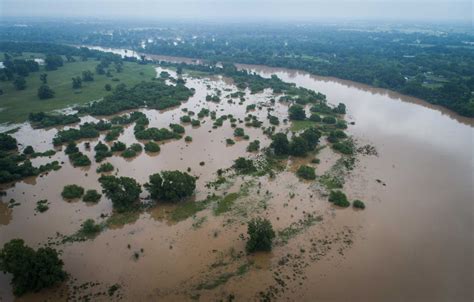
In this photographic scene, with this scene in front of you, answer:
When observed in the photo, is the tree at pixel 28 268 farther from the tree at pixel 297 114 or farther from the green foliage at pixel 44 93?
the green foliage at pixel 44 93

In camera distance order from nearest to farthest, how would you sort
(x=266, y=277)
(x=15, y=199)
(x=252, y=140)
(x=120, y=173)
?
(x=266, y=277) → (x=15, y=199) → (x=120, y=173) → (x=252, y=140)

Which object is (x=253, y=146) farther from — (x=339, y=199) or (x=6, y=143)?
(x=6, y=143)

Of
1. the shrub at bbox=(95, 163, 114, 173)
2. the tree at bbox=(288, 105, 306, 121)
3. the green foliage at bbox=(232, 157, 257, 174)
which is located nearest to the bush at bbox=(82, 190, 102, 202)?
the shrub at bbox=(95, 163, 114, 173)

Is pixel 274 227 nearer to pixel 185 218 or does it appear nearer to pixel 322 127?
pixel 185 218

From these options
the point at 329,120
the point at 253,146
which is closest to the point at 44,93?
the point at 253,146

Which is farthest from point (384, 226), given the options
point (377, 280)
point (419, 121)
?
point (419, 121)

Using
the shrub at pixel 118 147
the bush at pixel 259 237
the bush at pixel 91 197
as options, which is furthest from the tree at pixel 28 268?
the shrub at pixel 118 147
